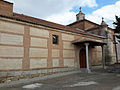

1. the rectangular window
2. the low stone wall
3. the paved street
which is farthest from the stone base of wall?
the rectangular window

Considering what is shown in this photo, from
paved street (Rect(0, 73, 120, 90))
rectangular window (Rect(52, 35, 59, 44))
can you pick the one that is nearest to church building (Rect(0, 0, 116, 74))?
rectangular window (Rect(52, 35, 59, 44))

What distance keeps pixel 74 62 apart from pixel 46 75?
366 centimetres

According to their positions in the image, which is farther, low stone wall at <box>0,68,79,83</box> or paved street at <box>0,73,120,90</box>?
low stone wall at <box>0,68,79,83</box>

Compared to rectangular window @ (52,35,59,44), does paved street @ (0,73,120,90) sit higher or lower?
lower

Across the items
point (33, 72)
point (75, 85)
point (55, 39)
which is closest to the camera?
point (75, 85)

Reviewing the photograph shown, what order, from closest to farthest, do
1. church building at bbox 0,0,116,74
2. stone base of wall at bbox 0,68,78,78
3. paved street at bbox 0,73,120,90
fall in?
paved street at bbox 0,73,120,90 < stone base of wall at bbox 0,68,78,78 < church building at bbox 0,0,116,74

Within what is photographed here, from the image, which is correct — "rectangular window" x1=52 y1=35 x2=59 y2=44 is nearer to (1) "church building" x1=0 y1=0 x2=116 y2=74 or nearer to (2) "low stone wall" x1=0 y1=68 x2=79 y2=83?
(1) "church building" x1=0 y1=0 x2=116 y2=74

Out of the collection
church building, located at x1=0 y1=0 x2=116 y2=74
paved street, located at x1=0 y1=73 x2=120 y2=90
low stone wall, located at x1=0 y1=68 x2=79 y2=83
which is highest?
church building, located at x1=0 y1=0 x2=116 y2=74

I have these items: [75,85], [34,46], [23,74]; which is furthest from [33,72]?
[75,85]

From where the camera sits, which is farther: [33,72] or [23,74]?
[33,72]

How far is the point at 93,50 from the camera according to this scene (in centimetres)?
1334

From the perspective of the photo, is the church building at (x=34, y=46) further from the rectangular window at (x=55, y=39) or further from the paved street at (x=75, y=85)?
the paved street at (x=75, y=85)

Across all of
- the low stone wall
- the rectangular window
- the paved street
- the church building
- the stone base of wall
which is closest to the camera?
the paved street

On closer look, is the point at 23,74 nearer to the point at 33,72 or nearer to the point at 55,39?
the point at 33,72
